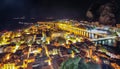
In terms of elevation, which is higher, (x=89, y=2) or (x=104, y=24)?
(x=89, y=2)

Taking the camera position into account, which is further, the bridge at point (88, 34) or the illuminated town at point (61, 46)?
the bridge at point (88, 34)

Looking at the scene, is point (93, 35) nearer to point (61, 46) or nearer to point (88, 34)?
point (88, 34)

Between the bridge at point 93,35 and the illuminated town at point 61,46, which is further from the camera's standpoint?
the bridge at point 93,35

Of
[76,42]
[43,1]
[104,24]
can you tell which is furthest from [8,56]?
[104,24]

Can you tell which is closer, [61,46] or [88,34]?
[61,46]

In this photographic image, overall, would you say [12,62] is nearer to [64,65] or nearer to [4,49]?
[4,49]

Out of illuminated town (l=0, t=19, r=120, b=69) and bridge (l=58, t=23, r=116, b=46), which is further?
bridge (l=58, t=23, r=116, b=46)

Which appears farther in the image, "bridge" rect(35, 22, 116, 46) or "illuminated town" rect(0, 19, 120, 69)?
"bridge" rect(35, 22, 116, 46)

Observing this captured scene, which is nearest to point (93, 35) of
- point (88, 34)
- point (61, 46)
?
point (88, 34)
